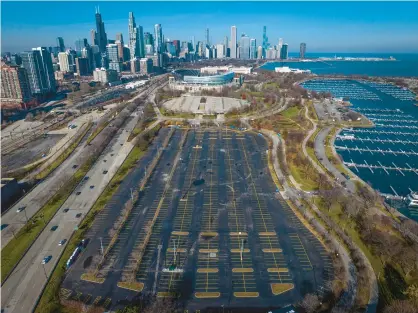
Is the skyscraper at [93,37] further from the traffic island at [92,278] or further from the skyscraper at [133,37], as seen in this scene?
the traffic island at [92,278]

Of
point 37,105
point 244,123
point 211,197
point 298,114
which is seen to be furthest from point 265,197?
point 37,105

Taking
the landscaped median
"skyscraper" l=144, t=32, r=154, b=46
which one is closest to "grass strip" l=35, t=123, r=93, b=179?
the landscaped median

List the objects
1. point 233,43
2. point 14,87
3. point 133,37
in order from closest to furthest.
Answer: point 14,87, point 133,37, point 233,43

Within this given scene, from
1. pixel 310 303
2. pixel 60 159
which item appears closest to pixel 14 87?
pixel 60 159

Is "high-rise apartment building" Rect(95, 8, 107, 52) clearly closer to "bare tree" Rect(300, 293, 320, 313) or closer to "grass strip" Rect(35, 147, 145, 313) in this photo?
"grass strip" Rect(35, 147, 145, 313)

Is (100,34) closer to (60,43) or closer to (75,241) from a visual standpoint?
(60,43)

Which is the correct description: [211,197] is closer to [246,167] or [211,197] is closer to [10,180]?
[246,167]
